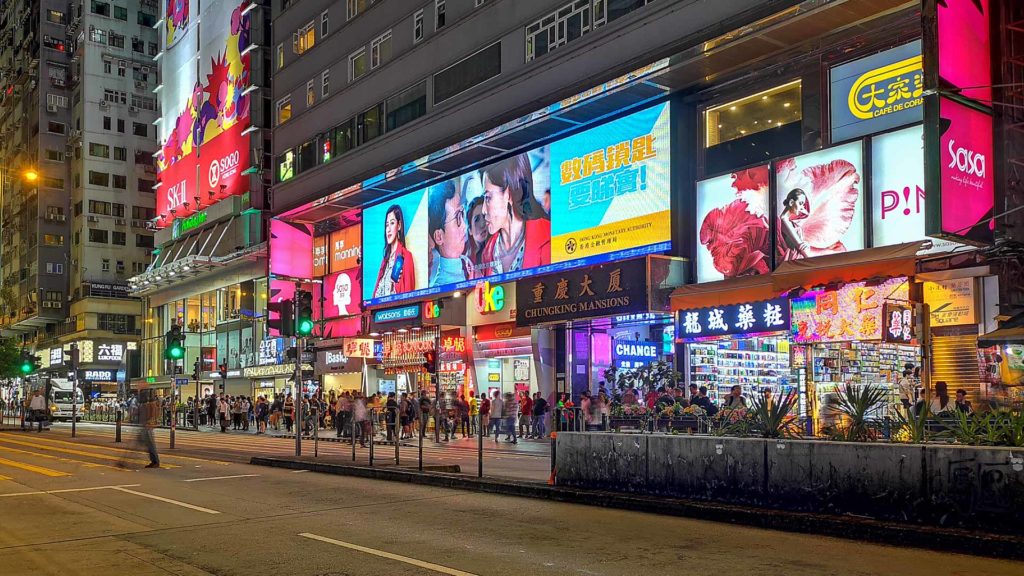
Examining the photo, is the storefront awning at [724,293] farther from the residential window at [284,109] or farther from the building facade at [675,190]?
the residential window at [284,109]

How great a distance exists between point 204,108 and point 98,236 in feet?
108

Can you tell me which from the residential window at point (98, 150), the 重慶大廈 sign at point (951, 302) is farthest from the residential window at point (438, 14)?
the residential window at point (98, 150)

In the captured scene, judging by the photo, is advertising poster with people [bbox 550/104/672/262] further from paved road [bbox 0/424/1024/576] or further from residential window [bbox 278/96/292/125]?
residential window [bbox 278/96/292/125]

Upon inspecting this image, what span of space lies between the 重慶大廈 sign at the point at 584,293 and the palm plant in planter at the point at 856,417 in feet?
48.1

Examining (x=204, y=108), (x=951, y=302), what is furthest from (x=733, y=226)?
(x=204, y=108)

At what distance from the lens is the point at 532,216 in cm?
3061

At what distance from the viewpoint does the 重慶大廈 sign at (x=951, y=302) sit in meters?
19.3

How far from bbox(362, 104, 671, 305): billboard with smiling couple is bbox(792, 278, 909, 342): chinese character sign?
5.09 meters

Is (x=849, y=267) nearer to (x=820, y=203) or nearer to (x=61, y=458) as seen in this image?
(x=820, y=203)

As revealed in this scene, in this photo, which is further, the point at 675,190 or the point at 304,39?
the point at 304,39

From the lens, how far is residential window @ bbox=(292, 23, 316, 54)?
146 feet

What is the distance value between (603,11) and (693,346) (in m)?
10.0

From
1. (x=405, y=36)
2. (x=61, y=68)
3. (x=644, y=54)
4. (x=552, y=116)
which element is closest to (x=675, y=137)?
(x=644, y=54)

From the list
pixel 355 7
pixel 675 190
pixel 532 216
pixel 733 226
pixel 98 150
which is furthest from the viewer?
pixel 98 150
